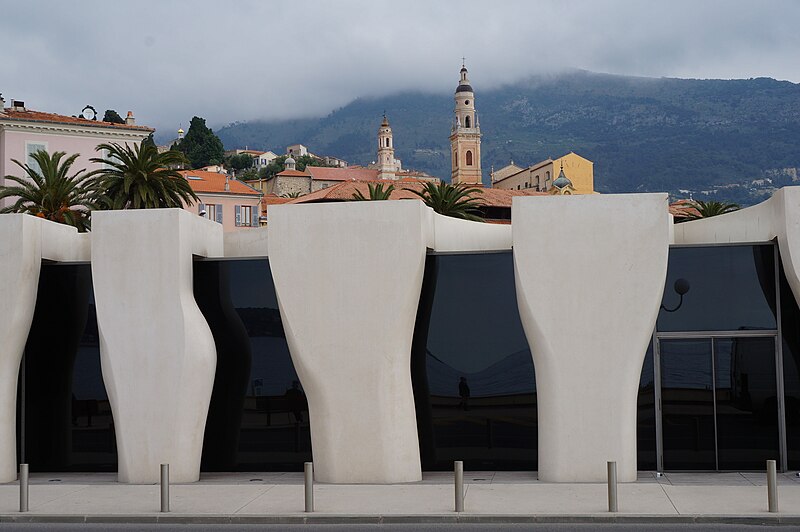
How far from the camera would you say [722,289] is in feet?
59.5

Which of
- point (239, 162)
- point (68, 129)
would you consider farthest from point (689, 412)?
point (239, 162)

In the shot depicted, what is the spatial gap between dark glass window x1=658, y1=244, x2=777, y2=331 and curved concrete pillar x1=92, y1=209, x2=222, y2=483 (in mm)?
9054

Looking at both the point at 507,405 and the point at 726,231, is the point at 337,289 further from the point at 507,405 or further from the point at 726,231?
the point at 726,231

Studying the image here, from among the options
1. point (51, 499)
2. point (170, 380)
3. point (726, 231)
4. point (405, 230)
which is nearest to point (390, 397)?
point (405, 230)

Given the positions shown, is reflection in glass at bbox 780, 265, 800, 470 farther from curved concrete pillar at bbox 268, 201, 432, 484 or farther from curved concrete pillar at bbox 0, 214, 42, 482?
curved concrete pillar at bbox 0, 214, 42, 482

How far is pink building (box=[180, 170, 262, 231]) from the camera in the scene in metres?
81.8

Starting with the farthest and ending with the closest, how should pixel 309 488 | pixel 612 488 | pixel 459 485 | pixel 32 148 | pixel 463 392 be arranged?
1. pixel 32 148
2. pixel 463 392
3. pixel 309 488
4. pixel 459 485
5. pixel 612 488

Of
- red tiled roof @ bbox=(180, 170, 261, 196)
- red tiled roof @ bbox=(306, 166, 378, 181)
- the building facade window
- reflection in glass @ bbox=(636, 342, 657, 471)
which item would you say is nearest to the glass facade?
reflection in glass @ bbox=(636, 342, 657, 471)

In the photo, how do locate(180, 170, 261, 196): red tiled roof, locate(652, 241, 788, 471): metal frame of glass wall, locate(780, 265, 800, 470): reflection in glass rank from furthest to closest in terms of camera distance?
locate(180, 170, 261, 196): red tiled roof → locate(652, 241, 788, 471): metal frame of glass wall → locate(780, 265, 800, 470): reflection in glass

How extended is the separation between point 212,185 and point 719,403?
6967cm

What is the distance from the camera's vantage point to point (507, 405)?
1844 centimetres

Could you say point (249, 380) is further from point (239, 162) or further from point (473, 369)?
point (239, 162)

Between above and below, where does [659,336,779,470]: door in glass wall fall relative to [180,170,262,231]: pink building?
below

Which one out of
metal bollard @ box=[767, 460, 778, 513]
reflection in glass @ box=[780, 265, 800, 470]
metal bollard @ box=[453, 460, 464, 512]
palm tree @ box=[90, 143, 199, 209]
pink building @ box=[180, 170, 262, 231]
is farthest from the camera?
pink building @ box=[180, 170, 262, 231]
